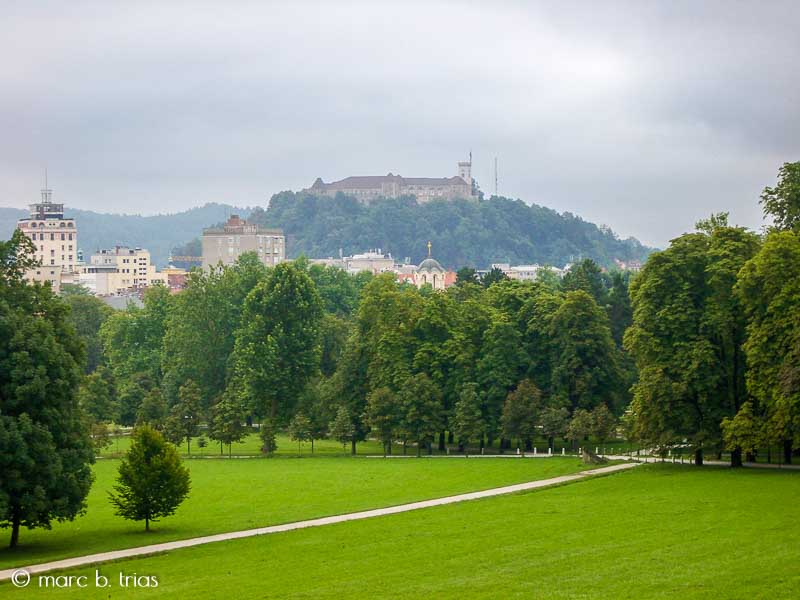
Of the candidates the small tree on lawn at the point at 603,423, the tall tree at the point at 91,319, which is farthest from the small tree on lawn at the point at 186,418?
the tall tree at the point at 91,319

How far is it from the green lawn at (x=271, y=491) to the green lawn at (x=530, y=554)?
4183mm

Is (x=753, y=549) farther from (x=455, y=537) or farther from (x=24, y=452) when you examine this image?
(x=24, y=452)

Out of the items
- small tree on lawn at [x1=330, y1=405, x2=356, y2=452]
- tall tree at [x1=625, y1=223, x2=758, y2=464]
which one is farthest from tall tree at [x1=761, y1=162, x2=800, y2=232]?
small tree on lawn at [x1=330, y1=405, x2=356, y2=452]

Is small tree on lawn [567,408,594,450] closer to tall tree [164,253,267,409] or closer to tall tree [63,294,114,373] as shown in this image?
tall tree [164,253,267,409]

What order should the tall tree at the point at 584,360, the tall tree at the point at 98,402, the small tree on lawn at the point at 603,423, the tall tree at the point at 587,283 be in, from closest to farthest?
the small tree on lawn at the point at 603,423 → the tall tree at the point at 584,360 → the tall tree at the point at 98,402 → the tall tree at the point at 587,283

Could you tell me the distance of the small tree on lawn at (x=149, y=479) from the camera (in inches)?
1790

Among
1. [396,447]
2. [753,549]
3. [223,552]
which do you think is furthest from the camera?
[396,447]

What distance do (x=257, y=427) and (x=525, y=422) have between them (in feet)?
102

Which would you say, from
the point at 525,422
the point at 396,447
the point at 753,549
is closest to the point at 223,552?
the point at 753,549

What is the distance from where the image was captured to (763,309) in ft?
190

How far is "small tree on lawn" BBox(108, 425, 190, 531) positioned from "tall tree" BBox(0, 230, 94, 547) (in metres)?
1.57

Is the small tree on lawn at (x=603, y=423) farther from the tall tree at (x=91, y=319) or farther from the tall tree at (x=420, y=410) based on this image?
the tall tree at (x=91, y=319)

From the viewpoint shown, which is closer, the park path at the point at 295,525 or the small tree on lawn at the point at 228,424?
the park path at the point at 295,525

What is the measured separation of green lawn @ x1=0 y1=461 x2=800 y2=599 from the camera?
32125 mm
